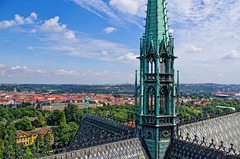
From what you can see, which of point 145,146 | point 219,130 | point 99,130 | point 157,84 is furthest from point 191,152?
point 99,130

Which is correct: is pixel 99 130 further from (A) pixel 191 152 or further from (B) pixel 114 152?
(A) pixel 191 152

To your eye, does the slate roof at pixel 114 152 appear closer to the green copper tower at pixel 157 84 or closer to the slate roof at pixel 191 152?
the green copper tower at pixel 157 84

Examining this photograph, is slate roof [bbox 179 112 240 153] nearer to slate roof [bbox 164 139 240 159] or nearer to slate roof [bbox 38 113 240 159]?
slate roof [bbox 38 113 240 159]

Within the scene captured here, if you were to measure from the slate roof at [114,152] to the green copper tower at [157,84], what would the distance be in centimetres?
85

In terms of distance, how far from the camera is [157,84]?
16.5 metres

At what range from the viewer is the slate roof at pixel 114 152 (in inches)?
527

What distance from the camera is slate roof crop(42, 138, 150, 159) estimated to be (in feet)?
44.0

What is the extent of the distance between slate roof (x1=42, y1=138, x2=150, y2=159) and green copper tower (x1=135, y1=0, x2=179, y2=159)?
848 mm

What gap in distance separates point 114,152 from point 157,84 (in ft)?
20.9

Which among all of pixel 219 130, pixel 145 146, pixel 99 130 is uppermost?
pixel 145 146

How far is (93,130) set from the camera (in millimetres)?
25641

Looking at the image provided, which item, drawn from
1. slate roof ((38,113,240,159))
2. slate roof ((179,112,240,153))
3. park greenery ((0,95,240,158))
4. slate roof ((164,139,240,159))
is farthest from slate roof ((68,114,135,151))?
park greenery ((0,95,240,158))

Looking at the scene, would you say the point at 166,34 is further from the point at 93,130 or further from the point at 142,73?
the point at 93,130

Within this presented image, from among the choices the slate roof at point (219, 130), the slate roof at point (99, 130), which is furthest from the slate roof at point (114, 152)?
the slate roof at point (219, 130)
